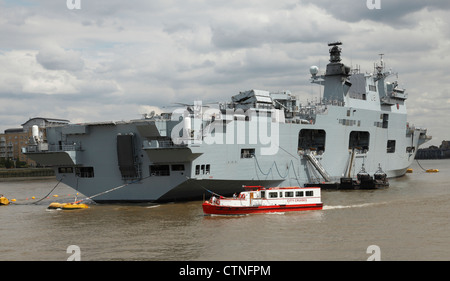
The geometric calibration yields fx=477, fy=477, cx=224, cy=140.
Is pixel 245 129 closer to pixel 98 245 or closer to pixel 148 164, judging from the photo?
pixel 148 164

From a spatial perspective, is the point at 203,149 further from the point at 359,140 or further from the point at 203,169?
the point at 359,140

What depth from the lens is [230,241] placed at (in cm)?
1956

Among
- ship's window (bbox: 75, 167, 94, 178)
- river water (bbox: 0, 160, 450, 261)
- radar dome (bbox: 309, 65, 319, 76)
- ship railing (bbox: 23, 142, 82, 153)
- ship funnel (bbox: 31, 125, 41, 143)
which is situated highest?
radar dome (bbox: 309, 65, 319, 76)

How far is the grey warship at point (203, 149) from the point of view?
2925 cm

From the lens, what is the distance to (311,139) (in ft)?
132

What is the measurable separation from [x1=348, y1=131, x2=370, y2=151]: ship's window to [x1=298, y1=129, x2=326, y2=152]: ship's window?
4928 millimetres

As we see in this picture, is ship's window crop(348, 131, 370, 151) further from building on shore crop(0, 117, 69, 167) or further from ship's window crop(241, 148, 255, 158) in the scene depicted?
building on shore crop(0, 117, 69, 167)

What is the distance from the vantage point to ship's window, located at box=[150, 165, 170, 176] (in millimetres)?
29547

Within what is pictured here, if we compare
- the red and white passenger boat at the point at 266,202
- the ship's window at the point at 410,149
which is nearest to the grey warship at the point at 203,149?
the red and white passenger boat at the point at 266,202

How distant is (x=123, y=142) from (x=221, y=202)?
8.22 metres

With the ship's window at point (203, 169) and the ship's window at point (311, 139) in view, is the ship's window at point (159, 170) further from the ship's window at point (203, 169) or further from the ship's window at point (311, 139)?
the ship's window at point (311, 139)

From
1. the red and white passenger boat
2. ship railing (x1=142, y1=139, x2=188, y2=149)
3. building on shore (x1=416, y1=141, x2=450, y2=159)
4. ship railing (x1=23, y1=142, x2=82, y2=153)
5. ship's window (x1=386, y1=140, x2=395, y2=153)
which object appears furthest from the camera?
building on shore (x1=416, y1=141, x2=450, y2=159)

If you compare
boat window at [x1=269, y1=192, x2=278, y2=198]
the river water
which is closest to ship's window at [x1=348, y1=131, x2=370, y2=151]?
the river water
